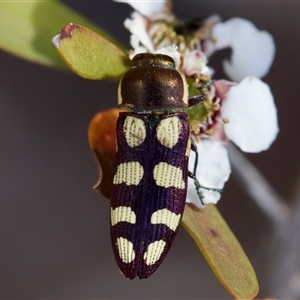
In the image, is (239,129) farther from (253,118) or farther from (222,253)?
(222,253)

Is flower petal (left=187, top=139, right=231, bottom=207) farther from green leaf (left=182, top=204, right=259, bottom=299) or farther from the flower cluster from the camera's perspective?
green leaf (left=182, top=204, right=259, bottom=299)

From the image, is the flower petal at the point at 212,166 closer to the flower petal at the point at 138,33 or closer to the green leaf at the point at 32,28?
the flower petal at the point at 138,33

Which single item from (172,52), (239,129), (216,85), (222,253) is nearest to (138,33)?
(172,52)

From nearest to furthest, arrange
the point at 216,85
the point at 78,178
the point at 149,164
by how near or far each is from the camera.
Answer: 1. the point at 149,164
2. the point at 216,85
3. the point at 78,178

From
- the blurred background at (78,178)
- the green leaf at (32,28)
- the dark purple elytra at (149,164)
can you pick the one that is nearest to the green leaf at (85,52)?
the dark purple elytra at (149,164)

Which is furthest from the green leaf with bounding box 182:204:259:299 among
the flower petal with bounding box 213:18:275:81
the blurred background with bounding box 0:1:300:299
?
the blurred background with bounding box 0:1:300:299
